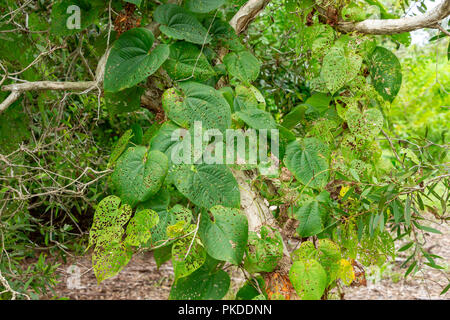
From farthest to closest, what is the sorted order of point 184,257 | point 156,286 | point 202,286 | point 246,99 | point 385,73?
point 156,286, point 385,73, point 246,99, point 202,286, point 184,257

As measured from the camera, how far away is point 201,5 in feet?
2.77

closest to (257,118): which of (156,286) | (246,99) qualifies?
(246,99)

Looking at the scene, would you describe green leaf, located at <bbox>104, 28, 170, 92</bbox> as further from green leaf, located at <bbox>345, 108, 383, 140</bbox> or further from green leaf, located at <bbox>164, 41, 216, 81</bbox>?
green leaf, located at <bbox>345, 108, 383, 140</bbox>

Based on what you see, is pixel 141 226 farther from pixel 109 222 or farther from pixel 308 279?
pixel 308 279

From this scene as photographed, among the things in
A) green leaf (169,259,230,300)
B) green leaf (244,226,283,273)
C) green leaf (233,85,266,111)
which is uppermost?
green leaf (233,85,266,111)

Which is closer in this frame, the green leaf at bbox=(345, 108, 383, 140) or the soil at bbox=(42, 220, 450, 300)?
the green leaf at bbox=(345, 108, 383, 140)

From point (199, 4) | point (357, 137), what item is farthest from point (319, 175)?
point (199, 4)

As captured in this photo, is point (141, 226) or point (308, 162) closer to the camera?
point (141, 226)

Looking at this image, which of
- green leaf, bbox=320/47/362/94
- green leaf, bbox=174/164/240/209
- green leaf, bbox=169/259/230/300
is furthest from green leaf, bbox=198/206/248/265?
green leaf, bbox=320/47/362/94

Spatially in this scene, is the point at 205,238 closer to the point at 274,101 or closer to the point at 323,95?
the point at 323,95

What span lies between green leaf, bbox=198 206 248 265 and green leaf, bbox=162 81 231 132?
0.17 m

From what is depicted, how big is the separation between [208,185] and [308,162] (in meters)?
0.26

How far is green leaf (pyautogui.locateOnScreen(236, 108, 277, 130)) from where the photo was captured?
31.4 inches

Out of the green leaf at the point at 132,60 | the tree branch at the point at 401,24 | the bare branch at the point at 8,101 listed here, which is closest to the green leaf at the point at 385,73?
the tree branch at the point at 401,24
